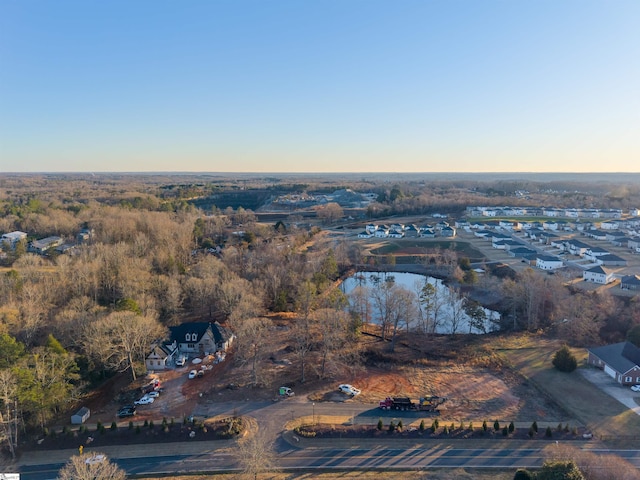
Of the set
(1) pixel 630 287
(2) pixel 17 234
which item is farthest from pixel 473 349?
(2) pixel 17 234

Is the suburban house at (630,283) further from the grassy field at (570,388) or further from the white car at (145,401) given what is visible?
the white car at (145,401)

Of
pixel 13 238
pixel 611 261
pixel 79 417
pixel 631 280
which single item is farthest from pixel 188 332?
pixel 611 261

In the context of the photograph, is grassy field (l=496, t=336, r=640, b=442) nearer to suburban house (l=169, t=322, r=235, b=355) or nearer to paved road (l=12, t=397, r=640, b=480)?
paved road (l=12, t=397, r=640, b=480)

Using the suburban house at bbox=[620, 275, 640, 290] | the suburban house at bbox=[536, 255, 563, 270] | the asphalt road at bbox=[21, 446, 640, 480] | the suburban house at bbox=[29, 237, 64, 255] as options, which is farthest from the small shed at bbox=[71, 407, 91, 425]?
the suburban house at bbox=[536, 255, 563, 270]

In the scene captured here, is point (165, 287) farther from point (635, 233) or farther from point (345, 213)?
point (635, 233)

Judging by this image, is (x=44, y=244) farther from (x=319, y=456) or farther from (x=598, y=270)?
(x=598, y=270)

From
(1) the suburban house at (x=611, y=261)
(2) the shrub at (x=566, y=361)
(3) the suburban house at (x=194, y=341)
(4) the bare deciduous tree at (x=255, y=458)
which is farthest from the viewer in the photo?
(1) the suburban house at (x=611, y=261)

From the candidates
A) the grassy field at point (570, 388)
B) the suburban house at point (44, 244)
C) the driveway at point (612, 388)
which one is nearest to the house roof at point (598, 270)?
the grassy field at point (570, 388)

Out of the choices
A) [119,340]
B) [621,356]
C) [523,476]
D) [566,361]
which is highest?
[119,340]
